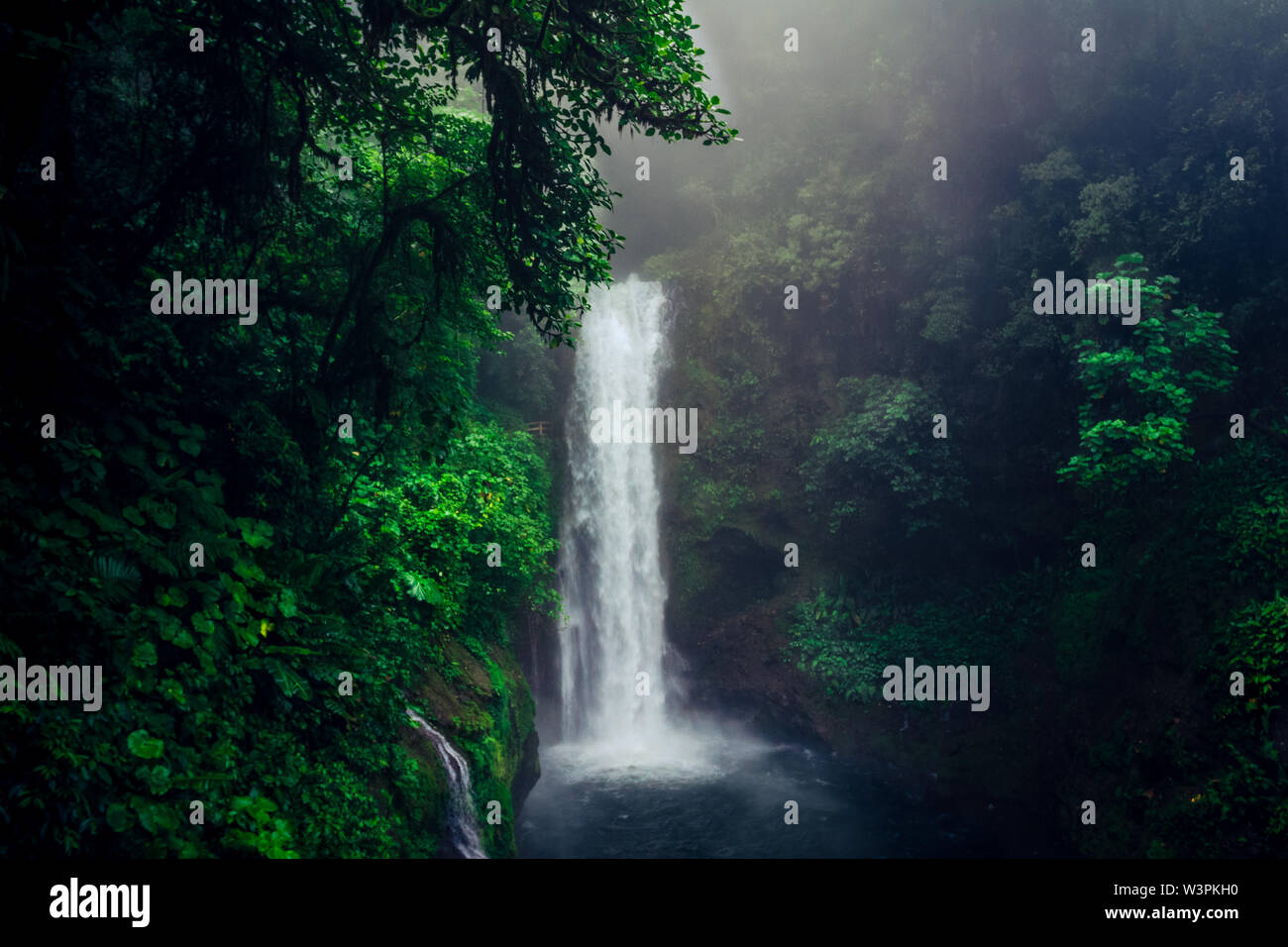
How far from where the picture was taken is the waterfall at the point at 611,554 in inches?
777

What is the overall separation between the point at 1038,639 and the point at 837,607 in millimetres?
4798

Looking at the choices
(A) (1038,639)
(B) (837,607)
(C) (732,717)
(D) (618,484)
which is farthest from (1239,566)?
(D) (618,484)

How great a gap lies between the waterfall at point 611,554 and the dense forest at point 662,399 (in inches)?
21.0

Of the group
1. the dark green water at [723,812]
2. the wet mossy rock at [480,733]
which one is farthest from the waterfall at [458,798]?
the dark green water at [723,812]

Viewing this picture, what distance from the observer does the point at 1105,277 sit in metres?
14.1

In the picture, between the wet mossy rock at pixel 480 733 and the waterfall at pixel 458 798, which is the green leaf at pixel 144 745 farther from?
the waterfall at pixel 458 798

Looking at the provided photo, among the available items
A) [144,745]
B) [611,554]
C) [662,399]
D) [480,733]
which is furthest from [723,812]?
[144,745]

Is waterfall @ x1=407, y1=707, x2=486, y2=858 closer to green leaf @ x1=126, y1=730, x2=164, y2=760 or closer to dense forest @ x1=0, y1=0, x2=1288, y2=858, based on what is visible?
dense forest @ x1=0, y1=0, x2=1288, y2=858

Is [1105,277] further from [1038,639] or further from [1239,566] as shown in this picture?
[1038,639]

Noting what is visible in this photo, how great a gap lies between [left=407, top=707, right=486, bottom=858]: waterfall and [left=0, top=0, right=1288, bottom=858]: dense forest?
175 mm

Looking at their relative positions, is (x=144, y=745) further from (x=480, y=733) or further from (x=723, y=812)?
(x=723, y=812)

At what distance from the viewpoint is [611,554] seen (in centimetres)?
2069

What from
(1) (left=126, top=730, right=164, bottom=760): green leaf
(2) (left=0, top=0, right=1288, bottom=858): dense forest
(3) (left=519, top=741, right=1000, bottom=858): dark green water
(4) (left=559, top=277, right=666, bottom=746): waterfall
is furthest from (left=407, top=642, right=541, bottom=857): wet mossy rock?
(4) (left=559, top=277, right=666, bottom=746): waterfall

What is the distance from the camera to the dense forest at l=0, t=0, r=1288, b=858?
5.69 m
